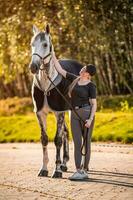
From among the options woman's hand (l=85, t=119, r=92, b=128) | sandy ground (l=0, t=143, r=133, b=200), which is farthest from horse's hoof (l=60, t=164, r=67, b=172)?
woman's hand (l=85, t=119, r=92, b=128)

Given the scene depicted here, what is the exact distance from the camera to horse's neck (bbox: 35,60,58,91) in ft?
38.7

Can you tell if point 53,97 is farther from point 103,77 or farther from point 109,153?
point 103,77

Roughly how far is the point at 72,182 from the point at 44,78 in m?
2.20

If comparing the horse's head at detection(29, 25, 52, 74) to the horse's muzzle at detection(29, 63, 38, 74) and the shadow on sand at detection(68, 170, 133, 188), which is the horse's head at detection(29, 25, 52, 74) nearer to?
the horse's muzzle at detection(29, 63, 38, 74)

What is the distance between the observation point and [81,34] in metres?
22.8

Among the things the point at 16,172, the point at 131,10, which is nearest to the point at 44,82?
the point at 16,172

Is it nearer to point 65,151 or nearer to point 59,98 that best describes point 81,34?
point 65,151

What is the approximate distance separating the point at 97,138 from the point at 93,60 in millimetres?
8443

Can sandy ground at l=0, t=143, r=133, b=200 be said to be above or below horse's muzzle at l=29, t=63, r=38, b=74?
below

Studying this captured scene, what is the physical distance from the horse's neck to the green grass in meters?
4.82

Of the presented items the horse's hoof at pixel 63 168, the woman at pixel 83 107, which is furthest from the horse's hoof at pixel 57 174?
the horse's hoof at pixel 63 168

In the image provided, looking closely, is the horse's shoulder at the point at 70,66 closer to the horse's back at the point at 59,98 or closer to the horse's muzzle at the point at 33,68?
the horse's back at the point at 59,98

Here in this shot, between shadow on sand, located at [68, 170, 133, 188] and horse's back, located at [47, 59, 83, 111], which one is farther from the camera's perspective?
horse's back, located at [47, 59, 83, 111]

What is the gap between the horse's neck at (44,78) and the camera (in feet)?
38.7
